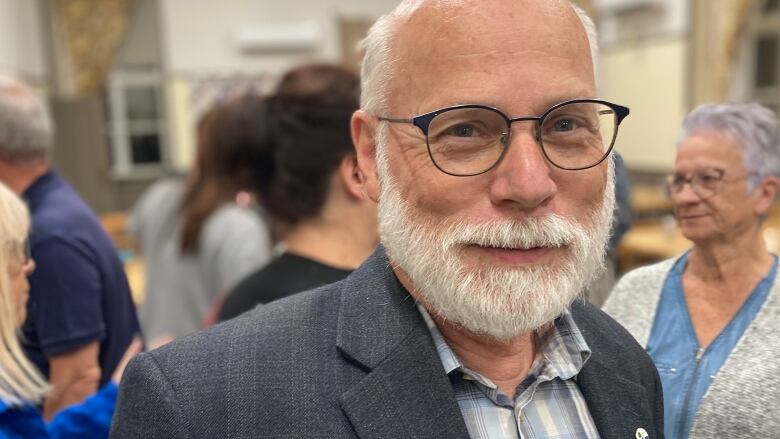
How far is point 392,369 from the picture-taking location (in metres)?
0.92

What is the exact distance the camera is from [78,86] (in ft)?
32.8

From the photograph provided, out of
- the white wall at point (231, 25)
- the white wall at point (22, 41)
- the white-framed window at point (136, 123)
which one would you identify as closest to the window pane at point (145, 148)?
the white-framed window at point (136, 123)

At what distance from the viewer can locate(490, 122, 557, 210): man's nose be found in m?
0.87

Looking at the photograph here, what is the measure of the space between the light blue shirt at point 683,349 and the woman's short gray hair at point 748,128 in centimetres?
18

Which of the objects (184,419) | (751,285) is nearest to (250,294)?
(184,419)

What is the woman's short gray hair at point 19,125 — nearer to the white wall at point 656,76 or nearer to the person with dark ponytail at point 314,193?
the person with dark ponytail at point 314,193

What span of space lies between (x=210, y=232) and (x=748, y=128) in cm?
197

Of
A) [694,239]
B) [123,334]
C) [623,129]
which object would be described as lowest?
[123,334]

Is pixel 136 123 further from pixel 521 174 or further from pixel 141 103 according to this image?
pixel 521 174

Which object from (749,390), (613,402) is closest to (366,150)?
(613,402)

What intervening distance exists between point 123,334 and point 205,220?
77 cm

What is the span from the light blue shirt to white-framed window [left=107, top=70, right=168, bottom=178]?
10.3 m

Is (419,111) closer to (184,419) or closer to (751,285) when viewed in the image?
(184,419)

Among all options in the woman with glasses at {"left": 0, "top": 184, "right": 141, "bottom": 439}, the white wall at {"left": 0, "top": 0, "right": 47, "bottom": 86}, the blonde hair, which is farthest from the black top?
the white wall at {"left": 0, "top": 0, "right": 47, "bottom": 86}
